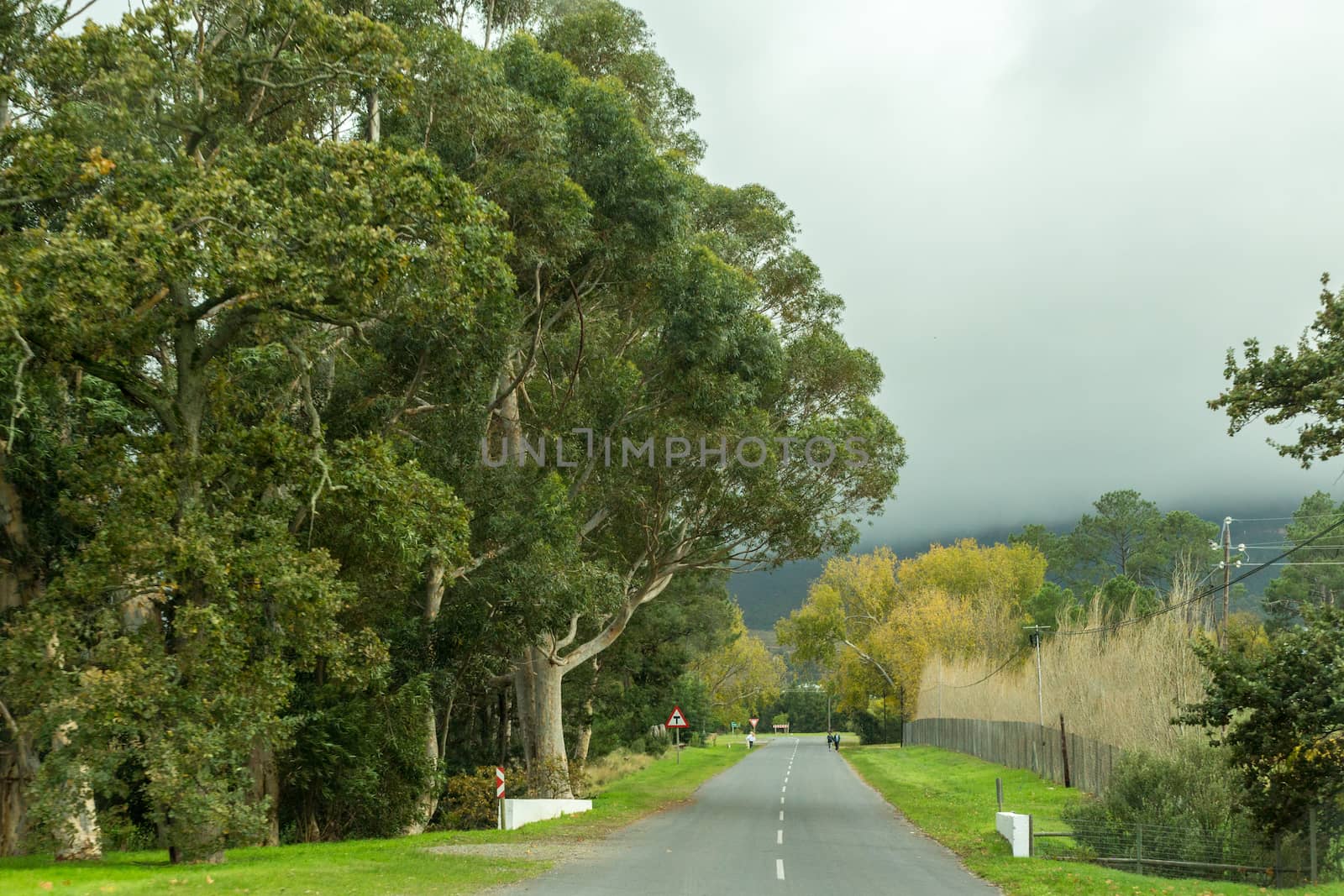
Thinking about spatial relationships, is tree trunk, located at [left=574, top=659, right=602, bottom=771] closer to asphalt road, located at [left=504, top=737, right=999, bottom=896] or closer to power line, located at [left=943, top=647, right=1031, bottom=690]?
asphalt road, located at [left=504, top=737, right=999, bottom=896]

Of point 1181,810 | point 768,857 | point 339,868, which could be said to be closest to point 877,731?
point 1181,810

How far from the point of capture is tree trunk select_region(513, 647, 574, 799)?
29.1 metres

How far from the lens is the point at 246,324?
55.3ft

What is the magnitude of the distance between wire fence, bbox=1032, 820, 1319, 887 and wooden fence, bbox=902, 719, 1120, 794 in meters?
5.75

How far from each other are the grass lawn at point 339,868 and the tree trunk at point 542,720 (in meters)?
3.49

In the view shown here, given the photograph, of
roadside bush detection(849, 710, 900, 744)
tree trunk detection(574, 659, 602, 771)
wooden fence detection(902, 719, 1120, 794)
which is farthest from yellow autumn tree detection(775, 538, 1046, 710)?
tree trunk detection(574, 659, 602, 771)

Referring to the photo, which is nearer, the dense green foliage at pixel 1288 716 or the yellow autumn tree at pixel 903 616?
the dense green foliage at pixel 1288 716

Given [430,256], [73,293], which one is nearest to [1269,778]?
[430,256]

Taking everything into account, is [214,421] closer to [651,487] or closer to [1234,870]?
[651,487]

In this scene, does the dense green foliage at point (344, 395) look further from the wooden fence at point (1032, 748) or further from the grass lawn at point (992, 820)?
the wooden fence at point (1032, 748)

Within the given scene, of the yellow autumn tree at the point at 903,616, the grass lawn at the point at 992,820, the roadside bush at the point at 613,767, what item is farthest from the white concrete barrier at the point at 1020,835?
the yellow autumn tree at the point at 903,616

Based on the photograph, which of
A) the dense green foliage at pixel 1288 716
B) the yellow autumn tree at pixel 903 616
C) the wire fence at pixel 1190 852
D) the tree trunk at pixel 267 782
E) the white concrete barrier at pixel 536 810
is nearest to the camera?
the dense green foliage at pixel 1288 716

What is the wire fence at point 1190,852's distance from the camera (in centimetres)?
1847

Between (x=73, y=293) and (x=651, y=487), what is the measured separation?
17798 millimetres
